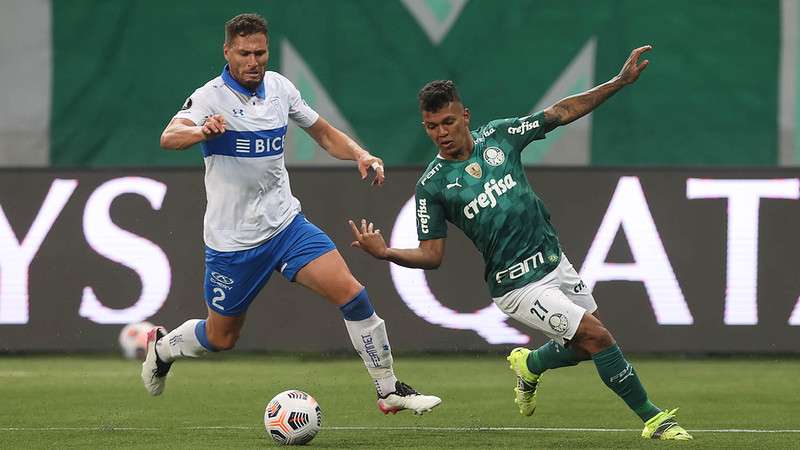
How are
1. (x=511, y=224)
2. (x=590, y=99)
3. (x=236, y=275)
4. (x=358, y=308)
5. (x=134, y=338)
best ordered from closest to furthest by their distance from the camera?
(x=511, y=224) → (x=590, y=99) → (x=358, y=308) → (x=236, y=275) → (x=134, y=338)

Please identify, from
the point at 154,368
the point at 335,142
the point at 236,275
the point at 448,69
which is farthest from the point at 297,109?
the point at 448,69

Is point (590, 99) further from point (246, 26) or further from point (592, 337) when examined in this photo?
point (246, 26)

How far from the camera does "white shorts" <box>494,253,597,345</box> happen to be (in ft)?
27.5

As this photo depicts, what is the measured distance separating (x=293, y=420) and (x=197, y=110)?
189 centimetres

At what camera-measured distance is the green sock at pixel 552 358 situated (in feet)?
30.0

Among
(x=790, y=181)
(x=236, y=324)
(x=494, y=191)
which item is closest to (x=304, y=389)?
(x=236, y=324)

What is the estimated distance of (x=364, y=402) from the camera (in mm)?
10617

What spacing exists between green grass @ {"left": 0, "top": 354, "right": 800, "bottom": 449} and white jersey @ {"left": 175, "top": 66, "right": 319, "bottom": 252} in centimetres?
119

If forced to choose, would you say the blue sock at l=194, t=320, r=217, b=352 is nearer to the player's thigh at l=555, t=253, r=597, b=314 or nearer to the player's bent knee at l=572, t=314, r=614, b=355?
the player's thigh at l=555, t=253, r=597, b=314

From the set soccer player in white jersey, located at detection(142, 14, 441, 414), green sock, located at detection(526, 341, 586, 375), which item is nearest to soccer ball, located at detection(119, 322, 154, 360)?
soccer player in white jersey, located at detection(142, 14, 441, 414)

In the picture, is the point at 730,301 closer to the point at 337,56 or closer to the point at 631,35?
the point at 631,35

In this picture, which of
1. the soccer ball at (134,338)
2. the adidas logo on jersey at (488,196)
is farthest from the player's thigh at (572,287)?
the soccer ball at (134,338)

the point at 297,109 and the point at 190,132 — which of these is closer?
the point at 190,132

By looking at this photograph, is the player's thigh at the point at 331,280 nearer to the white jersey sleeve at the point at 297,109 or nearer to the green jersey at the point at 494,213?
the green jersey at the point at 494,213
